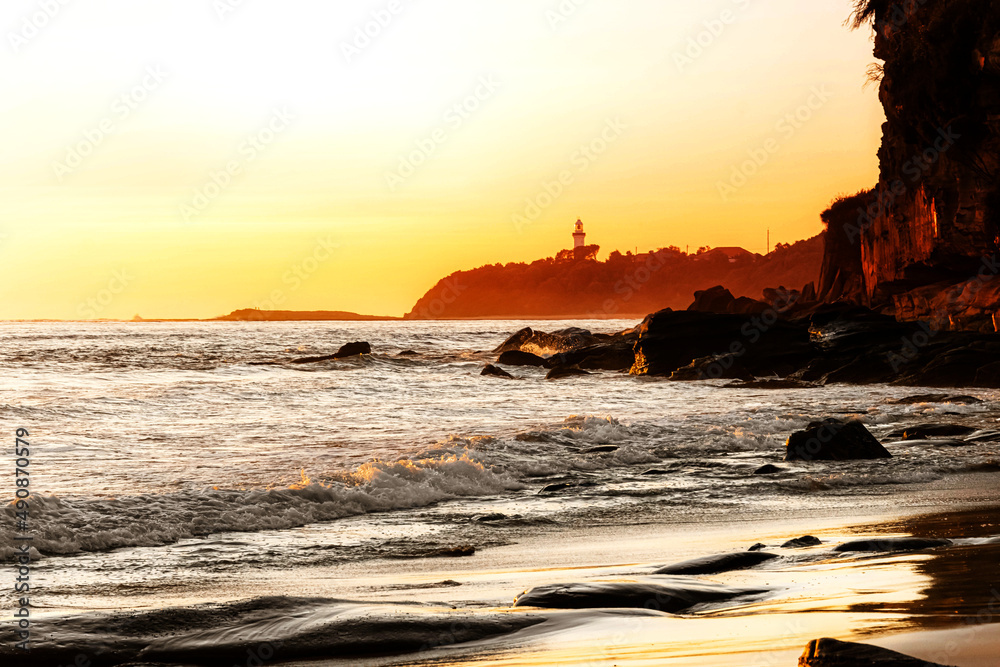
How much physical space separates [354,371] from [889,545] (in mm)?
29279

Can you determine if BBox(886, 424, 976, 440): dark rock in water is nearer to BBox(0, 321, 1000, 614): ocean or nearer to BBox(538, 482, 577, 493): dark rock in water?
BBox(0, 321, 1000, 614): ocean

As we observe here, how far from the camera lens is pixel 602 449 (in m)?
12.7

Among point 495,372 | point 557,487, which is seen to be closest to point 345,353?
point 495,372

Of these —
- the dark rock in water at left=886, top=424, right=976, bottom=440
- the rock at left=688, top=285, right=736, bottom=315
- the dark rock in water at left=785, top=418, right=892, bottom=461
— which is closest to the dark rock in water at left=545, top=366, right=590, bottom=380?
the dark rock in water at left=886, top=424, right=976, bottom=440

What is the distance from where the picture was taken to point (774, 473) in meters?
10.4

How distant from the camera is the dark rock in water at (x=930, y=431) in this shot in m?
13.3

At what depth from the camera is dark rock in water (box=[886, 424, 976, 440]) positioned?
43.6 feet

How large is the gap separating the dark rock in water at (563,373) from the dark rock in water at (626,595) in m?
25.0

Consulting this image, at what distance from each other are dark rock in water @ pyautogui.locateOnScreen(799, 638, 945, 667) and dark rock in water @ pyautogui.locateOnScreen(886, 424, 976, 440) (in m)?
11.1

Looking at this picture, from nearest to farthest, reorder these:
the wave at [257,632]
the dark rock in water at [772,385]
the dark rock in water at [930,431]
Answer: the wave at [257,632], the dark rock in water at [930,431], the dark rock in water at [772,385]

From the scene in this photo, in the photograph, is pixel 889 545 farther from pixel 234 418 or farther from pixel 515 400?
pixel 515 400

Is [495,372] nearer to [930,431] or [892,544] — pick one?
[930,431]

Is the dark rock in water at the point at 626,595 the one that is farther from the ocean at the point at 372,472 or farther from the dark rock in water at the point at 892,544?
the ocean at the point at 372,472

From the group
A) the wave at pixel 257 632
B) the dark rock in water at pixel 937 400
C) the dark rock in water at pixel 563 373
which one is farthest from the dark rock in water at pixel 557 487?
the dark rock in water at pixel 563 373
